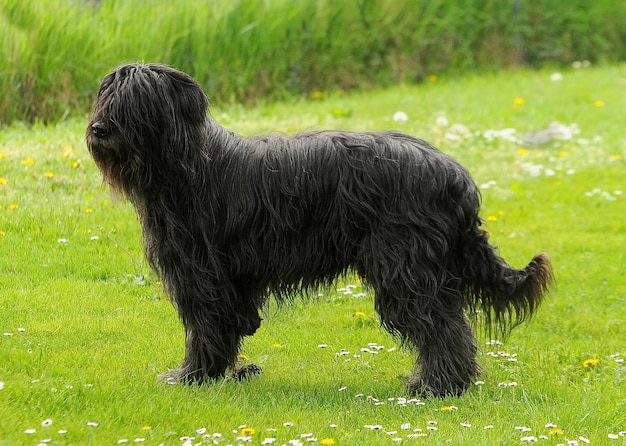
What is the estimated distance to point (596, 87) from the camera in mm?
16188

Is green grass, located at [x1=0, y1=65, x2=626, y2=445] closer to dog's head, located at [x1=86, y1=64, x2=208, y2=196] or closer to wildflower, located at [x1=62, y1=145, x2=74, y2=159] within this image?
wildflower, located at [x1=62, y1=145, x2=74, y2=159]

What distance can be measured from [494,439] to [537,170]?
7290 mm

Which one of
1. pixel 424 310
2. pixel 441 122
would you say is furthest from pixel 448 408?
pixel 441 122

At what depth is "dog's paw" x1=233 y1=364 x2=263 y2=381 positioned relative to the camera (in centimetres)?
661

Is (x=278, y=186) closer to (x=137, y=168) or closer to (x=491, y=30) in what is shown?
(x=137, y=168)

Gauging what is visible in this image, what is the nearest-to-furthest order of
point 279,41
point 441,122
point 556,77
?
point 441,122, point 279,41, point 556,77

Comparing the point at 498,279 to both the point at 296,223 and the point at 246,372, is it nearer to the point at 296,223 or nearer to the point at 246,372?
the point at 296,223

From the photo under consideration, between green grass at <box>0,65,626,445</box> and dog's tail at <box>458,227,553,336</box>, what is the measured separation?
519 mm

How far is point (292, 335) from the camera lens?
7617 mm

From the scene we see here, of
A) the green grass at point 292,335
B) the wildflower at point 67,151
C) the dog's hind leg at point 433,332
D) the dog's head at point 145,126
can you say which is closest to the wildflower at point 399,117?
the green grass at point 292,335

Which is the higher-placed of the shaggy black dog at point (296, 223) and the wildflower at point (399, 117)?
the wildflower at point (399, 117)

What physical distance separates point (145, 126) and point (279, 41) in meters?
9.50

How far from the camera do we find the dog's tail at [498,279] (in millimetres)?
6312

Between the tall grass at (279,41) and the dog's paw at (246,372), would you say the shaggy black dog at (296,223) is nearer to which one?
the dog's paw at (246,372)
